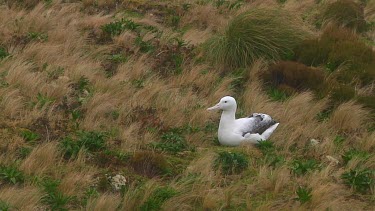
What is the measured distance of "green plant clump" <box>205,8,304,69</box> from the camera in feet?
36.8

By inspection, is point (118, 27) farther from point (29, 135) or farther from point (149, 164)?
point (149, 164)

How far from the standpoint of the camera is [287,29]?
11852 millimetres

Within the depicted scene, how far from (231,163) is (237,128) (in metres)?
1.06

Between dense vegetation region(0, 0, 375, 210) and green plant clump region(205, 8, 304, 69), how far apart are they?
0.07 feet

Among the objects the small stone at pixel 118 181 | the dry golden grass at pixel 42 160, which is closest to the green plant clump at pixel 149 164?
the small stone at pixel 118 181

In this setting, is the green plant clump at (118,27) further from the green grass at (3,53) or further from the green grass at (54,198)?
the green grass at (54,198)

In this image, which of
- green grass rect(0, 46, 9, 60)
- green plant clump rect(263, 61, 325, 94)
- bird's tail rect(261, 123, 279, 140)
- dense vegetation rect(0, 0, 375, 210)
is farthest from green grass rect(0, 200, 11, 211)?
green plant clump rect(263, 61, 325, 94)

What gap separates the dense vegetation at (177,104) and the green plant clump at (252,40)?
0.07 feet

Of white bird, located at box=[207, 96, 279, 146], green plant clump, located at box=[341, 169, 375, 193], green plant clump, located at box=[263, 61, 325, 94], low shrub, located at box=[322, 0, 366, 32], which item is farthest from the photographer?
low shrub, located at box=[322, 0, 366, 32]

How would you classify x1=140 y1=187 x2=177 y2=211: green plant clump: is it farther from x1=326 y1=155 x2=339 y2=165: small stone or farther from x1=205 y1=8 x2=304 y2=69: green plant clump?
x1=205 y1=8 x2=304 y2=69: green plant clump

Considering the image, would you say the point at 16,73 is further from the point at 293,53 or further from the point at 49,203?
the point at 293,53

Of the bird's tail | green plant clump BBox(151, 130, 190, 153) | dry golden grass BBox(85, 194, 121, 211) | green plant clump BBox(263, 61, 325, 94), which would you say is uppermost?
dry golden grass BBox(85, 194, 121, 211)

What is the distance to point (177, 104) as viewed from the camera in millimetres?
9086

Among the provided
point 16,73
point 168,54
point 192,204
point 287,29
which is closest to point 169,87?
point 168,54
